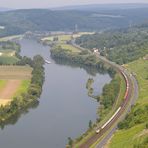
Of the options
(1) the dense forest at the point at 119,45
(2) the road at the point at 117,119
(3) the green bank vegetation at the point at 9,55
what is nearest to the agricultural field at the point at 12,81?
(3) the green bank vegetation at the point at 9,55

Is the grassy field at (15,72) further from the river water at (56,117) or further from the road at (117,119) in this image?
the road at (117,119)

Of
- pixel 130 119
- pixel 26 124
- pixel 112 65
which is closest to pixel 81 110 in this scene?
pixel 26 124

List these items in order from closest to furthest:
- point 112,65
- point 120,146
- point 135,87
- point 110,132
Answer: point 120,146
point 110,132
point 135,87
point 112,65

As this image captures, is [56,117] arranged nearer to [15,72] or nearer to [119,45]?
[15,72]

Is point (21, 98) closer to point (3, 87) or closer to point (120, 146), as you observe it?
point (3, 87)

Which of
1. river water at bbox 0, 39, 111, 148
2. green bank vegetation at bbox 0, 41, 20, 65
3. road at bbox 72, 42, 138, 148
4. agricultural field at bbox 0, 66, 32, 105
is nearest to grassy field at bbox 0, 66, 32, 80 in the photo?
agricultural field at bbox 0, 66, 32, 105

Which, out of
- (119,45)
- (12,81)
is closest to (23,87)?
(12,81)

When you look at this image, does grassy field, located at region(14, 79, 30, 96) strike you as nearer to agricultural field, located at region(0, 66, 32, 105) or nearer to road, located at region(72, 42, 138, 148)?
agricultural field, located at region(0, 66, 32, 105)
